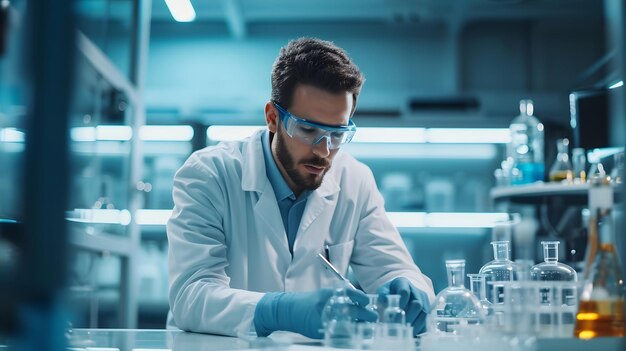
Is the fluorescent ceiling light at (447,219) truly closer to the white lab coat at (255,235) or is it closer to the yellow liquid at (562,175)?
the yellow liquid at (562,175)

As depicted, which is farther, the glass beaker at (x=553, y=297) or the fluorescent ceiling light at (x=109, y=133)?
the fluorescent ceiling light at (x=109, y=133)

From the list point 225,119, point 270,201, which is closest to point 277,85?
point 270,201

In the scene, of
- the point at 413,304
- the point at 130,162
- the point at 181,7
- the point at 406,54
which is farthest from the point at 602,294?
the point at 406,54

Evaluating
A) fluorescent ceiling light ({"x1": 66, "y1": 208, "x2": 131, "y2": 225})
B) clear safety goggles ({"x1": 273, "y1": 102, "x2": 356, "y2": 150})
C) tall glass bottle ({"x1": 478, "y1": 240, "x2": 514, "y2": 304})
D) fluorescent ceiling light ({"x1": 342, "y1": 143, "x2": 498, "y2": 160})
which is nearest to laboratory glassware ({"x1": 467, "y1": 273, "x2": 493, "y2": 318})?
tall glass bottle ({"x1": 478, "y1": 240, "x2": 514, "y2": 304})

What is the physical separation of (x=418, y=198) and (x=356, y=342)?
3.74 m

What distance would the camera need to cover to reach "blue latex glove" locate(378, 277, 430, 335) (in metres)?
1.68

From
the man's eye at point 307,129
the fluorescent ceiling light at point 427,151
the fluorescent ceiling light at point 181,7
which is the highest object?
the fluorescent ceiling light at point 181,7

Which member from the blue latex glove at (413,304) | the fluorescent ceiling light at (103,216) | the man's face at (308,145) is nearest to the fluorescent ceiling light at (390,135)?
the fluorescent ceiling light at (103,216)

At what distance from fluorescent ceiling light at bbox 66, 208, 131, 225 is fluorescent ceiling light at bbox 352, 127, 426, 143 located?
191cm

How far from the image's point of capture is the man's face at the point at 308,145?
2.08m

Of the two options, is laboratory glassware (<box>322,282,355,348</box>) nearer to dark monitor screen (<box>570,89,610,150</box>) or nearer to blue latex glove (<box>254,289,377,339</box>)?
blue latex glove (<box>254,289,377,339</box>)

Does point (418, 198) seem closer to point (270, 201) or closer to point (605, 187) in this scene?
point (270, 201)

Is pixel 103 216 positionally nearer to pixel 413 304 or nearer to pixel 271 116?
pixel 271 116

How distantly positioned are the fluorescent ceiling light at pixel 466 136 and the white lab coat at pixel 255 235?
2.51 m
